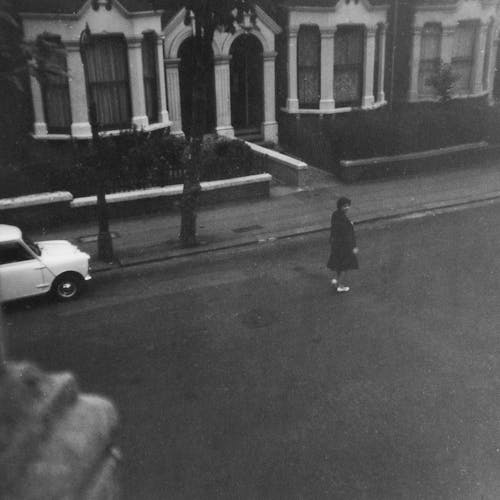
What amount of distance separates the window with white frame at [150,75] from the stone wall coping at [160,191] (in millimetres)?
3813

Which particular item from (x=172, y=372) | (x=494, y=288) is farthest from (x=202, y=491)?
(x=494, y=288)

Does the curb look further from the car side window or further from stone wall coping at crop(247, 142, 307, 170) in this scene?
stone wall coping at crop(247, 142, 307, 170)

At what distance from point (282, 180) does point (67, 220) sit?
663 centimetres

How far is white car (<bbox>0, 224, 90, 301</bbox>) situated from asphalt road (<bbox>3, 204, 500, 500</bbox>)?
1.14 feet

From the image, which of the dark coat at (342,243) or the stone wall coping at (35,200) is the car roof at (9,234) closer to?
the stone wall coping at (35,200)

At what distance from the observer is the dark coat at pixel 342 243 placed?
36.3 feet

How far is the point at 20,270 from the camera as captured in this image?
34.7ft

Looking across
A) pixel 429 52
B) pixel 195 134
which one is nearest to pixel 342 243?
pixel 195 134

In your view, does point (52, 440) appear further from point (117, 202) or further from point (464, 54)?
point (464, 54)

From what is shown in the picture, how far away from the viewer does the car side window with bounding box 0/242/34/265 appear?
34.1ft

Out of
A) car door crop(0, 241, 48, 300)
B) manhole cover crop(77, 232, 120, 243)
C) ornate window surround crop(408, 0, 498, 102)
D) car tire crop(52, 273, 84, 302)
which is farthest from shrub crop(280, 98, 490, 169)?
car door crop(0, 241, 48, 300)

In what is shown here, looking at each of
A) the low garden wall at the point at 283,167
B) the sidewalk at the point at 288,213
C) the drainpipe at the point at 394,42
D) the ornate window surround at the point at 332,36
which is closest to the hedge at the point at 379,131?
the ornate window surround at the point at 332,36

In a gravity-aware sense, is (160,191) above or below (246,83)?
below

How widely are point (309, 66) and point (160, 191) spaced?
869cm
